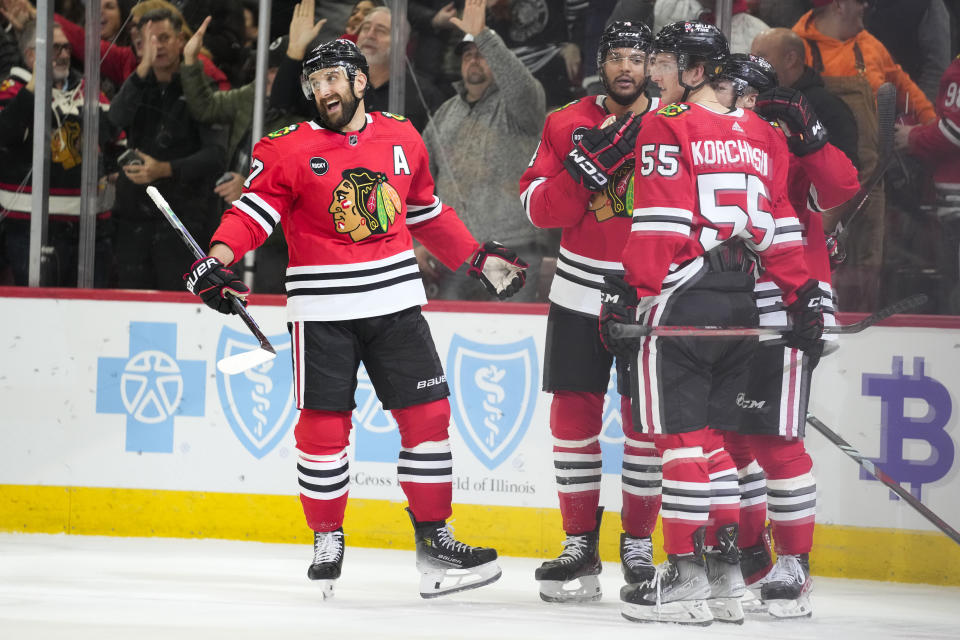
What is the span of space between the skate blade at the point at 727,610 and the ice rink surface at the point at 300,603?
0.04m

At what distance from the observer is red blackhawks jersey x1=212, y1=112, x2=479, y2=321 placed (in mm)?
3201

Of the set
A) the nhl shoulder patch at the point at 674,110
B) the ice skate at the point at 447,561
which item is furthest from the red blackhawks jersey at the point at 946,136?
the ice skate at the point at 447,561

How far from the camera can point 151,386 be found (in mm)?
4363

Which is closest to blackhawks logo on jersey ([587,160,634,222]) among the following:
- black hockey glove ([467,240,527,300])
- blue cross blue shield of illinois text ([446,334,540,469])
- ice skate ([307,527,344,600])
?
black hockey glove ([467,240,527,300])

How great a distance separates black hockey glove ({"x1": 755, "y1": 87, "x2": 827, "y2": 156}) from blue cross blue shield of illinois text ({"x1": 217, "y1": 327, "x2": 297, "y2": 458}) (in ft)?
6.35

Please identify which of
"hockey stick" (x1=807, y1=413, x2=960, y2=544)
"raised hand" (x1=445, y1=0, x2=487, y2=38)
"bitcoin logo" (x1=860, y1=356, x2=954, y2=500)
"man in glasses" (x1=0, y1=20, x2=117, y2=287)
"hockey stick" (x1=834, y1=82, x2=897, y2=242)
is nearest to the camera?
"hockey stick" (x1=807, y1=413, x2=960, y2=544)

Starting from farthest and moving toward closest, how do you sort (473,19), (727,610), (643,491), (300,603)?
(473,19)
(643,491)
(300,603)
(727,610)

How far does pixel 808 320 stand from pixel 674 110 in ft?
2.10

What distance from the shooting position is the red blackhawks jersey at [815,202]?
126 inches

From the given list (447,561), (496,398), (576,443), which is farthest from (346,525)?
(576,443)

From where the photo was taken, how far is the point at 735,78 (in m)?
3.08

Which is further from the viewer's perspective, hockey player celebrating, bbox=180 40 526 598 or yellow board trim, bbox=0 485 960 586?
yellow board trim, bbox=0 485 960 586

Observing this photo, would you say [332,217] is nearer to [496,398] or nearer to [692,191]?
[692,191]

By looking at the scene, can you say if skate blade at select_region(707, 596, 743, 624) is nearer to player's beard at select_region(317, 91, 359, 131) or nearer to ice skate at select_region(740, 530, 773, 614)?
ice skate at select_region(740, 530, 773, 614)
